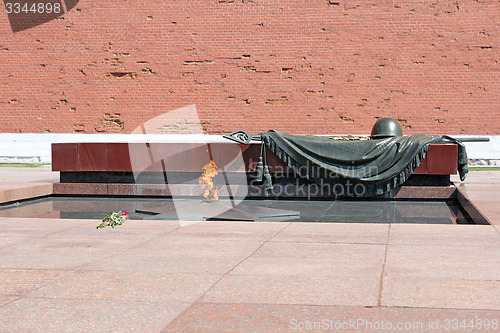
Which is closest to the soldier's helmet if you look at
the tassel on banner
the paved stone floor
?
the tassel on banner

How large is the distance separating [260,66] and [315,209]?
22.1 ft

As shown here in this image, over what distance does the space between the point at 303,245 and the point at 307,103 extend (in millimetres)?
8747

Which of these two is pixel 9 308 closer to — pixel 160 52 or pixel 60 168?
pixel 60 168

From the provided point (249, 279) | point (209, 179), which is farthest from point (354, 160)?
point (249, 279)

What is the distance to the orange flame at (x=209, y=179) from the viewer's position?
7.31m

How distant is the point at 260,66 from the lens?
12.5m

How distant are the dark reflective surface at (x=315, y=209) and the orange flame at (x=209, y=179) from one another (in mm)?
491

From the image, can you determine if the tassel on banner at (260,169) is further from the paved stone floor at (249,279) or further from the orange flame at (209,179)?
the paved stone floor at (249,279)

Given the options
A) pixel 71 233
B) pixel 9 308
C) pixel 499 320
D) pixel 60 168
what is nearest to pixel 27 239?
pixel 71 233

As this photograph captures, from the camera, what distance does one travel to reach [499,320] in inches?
87.9

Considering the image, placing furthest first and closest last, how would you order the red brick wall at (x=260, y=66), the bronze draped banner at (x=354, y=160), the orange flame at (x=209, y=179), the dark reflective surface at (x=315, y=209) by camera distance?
the red brick wall at (x=260, y=66) < the orange flame at (x=209, y=179) < the bronze draped banner at (x=354, y=160) < the dark reflective surface at (x=315, y=209)

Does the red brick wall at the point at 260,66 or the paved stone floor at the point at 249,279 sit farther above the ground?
the red brick wall at the point at 260,66

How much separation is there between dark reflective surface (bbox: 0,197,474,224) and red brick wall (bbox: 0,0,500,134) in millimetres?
5470

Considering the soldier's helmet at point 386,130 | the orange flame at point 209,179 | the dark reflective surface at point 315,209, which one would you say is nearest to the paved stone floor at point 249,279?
the dark reflective surface at point 315,209
